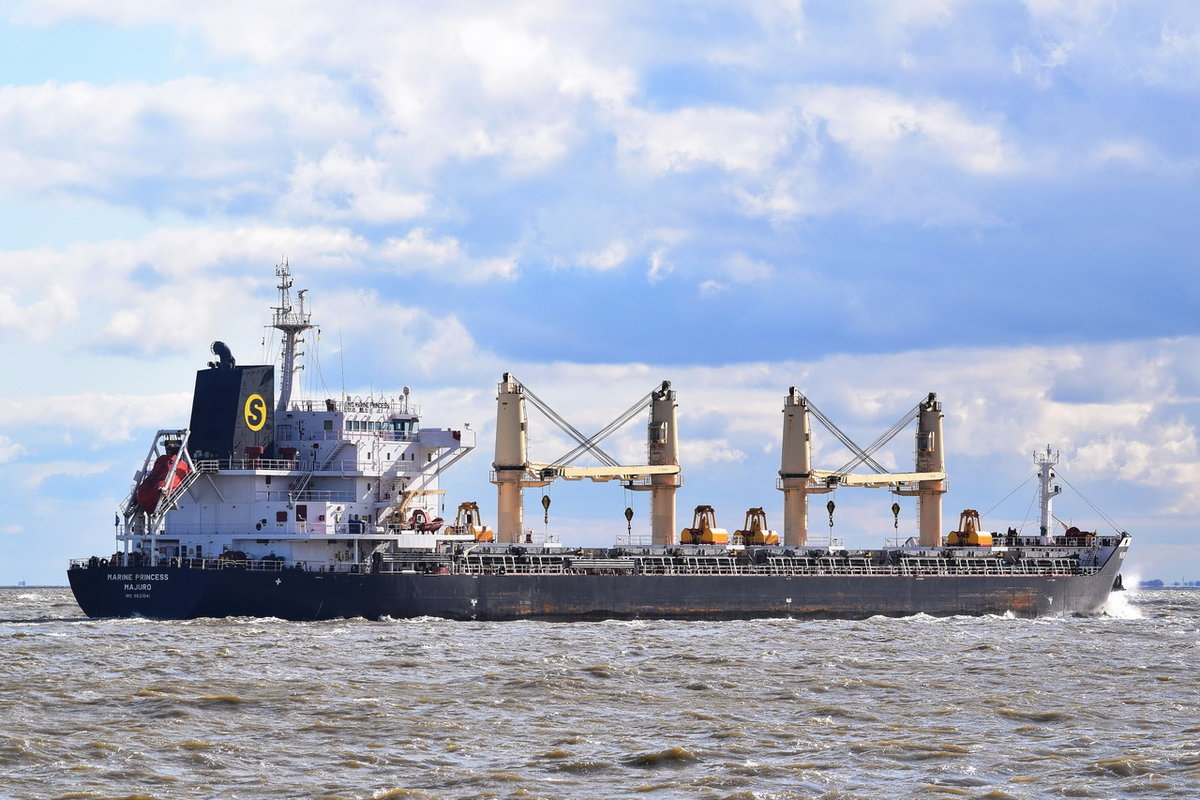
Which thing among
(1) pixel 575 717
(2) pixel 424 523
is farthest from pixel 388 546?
(1) pixel 575 717

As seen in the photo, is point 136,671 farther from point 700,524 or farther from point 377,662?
→ point 700,524

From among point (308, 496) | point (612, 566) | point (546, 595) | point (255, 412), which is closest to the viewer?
point (255, 412)

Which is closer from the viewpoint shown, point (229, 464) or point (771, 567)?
point (229, 464)

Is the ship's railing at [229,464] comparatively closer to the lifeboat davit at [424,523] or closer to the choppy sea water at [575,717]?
the lifeboat davit at [424,523]

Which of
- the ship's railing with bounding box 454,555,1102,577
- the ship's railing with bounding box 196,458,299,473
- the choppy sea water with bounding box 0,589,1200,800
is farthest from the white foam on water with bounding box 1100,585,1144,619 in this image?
the ship's railing with bounding box 196,458,299,473

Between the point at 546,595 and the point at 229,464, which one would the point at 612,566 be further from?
A: the point at 229,464

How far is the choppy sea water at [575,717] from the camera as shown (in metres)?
27.8

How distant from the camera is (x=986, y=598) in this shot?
263 ft

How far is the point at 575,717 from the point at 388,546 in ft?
102

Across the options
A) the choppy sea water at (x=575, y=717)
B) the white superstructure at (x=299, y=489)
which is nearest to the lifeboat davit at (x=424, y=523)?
the white superstructure at (x=299, y=489)

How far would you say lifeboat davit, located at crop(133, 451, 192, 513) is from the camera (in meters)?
62.4

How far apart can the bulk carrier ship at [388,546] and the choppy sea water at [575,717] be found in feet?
17.6

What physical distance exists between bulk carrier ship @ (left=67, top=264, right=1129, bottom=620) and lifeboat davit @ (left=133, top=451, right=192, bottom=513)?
0.28ft

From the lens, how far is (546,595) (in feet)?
215
